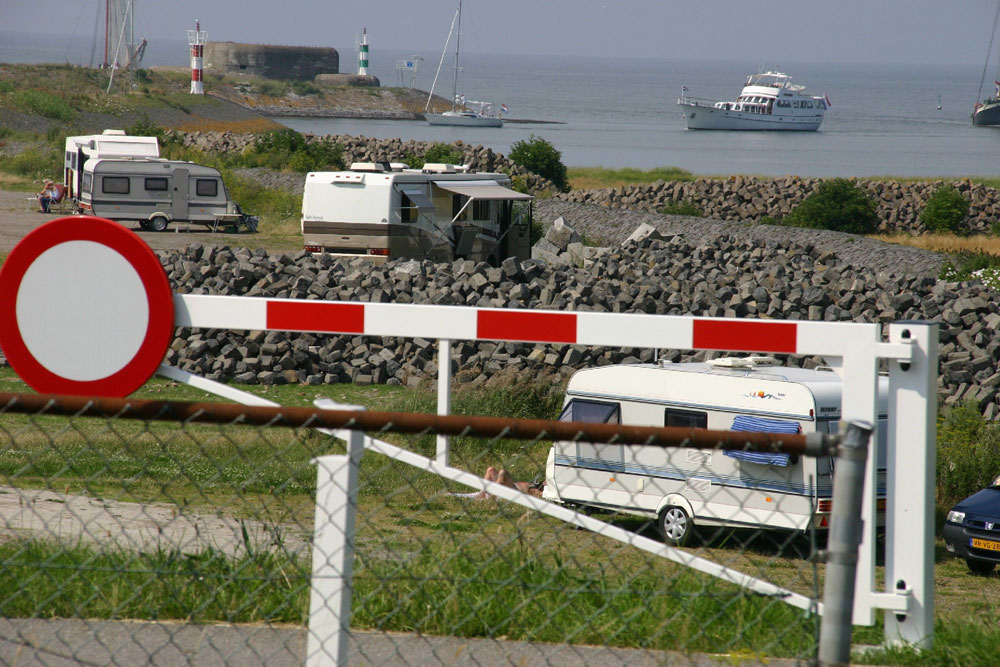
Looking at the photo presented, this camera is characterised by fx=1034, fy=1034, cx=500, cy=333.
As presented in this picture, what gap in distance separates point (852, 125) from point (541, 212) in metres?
139

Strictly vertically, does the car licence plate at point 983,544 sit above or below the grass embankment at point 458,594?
below

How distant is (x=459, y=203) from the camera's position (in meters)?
25.2

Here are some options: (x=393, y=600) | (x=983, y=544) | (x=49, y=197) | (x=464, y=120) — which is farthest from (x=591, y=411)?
(x=464, y=120)

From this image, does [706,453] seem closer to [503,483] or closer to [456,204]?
[503,483]

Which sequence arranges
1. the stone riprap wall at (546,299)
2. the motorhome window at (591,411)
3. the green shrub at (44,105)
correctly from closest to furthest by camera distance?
the motorhome window at (591,411), the stone riprap wall at (546,299), the green shrub at (44,105)

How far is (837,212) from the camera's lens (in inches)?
1556

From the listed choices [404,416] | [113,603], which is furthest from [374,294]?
[404,416]

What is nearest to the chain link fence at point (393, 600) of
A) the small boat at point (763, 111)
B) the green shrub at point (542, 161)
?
the green shrub at point (542, 161)

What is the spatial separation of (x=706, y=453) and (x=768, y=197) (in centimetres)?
3856

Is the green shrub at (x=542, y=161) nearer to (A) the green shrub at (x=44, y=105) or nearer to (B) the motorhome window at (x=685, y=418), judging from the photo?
(A) the green shrub at (x=44, y=105)

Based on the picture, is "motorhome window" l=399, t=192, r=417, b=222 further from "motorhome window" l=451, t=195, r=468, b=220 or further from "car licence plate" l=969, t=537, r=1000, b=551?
"car licence plate" l=969, t=537, r=1000, b=551

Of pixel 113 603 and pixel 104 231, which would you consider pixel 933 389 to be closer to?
pixel 104 231

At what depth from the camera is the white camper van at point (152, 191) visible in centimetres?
3127

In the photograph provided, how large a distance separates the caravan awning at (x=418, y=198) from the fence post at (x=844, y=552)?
862 inches
